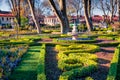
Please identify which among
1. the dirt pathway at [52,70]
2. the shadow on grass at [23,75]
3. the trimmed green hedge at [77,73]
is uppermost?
the trimmed green hedge at [77,73]

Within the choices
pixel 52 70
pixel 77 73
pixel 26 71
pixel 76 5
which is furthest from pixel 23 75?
pixel 76 5

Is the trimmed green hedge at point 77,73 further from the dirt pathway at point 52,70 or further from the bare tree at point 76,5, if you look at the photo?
the bare tree at point 76,5

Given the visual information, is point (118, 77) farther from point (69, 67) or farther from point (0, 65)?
point (0, 65)

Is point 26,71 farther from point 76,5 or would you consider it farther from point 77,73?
point 76,5

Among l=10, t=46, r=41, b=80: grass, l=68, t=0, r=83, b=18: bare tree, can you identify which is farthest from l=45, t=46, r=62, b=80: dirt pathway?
l=68, t=0, r=83, b=18: bare tree

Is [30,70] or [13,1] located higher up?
[13,1]

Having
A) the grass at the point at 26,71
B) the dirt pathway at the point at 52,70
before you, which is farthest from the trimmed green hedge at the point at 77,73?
the grass at the point at 26,71

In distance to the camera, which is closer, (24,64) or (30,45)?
(24,64)

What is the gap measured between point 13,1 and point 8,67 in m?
36.1

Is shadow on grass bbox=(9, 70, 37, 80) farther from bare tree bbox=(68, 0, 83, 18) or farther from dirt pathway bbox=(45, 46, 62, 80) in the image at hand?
bare tree bbox=(68, 0, 83, 18)

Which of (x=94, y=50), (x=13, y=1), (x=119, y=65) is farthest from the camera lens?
(x=13, y=1)

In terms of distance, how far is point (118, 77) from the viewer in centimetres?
991

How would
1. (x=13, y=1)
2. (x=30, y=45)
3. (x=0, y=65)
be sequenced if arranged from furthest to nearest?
1. (x=13, y=1)
2. (x=30, y=45)
3. (x=0, y=65)

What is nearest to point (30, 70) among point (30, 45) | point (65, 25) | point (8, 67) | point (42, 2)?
point (8, 67)
